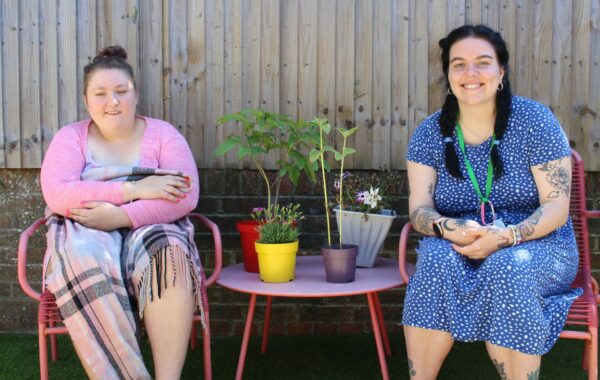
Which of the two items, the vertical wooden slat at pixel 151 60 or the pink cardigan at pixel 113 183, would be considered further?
the vertical wooden slat at pixel 151 60

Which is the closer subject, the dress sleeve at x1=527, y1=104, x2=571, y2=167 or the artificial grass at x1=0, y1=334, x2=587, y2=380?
the dress sleeve at x1=527, y1=104, x2=571, y2=167

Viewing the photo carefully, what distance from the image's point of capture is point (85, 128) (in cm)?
312

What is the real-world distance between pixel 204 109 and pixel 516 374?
204 centimetres

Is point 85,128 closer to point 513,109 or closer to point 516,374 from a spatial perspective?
point 513,109

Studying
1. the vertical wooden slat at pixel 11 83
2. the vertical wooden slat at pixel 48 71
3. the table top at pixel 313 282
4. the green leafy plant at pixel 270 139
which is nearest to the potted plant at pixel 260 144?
the green leafy plant at pixel 270 139

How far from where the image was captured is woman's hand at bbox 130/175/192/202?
2885 mm

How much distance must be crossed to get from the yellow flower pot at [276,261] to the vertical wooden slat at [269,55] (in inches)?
36.5

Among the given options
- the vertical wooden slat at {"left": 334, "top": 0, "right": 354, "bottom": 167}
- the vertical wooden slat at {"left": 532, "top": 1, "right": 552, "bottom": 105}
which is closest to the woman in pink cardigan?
the vertical wooden slat at {"left": 334, "top": 0, "right": 354, "bottom": 167}

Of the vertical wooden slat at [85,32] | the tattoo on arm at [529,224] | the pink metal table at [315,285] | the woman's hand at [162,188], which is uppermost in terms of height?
the vertical wooden slat at [85,32]

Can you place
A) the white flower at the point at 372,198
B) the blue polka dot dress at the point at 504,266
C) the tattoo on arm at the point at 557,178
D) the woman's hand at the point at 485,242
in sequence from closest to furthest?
the blue polka dot dress at the point at 504,266 < the woman's hand at the point at 485,242 < the tattoo on arm at the point at 557,178 < the white flower at the point at 372,198

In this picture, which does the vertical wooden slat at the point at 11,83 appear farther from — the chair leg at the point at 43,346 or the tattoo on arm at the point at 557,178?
the tattoo on arm at the point at 557,178

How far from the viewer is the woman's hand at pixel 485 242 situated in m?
2.54

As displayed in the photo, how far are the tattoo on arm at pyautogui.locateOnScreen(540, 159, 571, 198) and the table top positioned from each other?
720mm

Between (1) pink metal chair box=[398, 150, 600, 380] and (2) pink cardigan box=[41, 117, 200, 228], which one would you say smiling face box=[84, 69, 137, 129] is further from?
(1) pink metal chair box=[398, 150, 600, 380]
